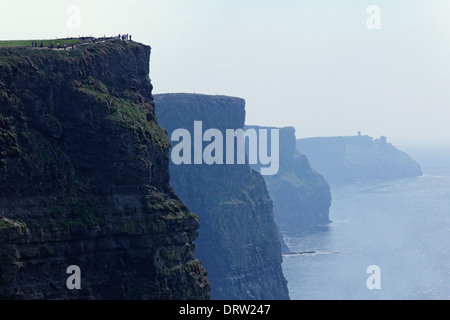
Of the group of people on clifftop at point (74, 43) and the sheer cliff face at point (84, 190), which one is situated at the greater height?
the group of people on clifftop at point (74, 43)

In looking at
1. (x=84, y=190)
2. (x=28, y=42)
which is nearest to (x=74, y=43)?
(x=28, y=42)

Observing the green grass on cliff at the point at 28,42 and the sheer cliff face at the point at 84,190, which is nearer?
the sheer cliff face at the point at 84,190

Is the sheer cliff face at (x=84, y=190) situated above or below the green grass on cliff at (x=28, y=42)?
below

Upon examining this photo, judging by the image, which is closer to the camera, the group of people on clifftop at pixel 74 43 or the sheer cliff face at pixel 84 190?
the sheer cliff face at pixel 84 190

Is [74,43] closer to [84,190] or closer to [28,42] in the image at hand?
[28,42]

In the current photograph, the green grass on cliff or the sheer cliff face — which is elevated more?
the green grass on cliff

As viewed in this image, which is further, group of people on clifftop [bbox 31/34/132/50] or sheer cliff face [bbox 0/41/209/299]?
group of people on clifftop [bbox 31/34/132/50]
